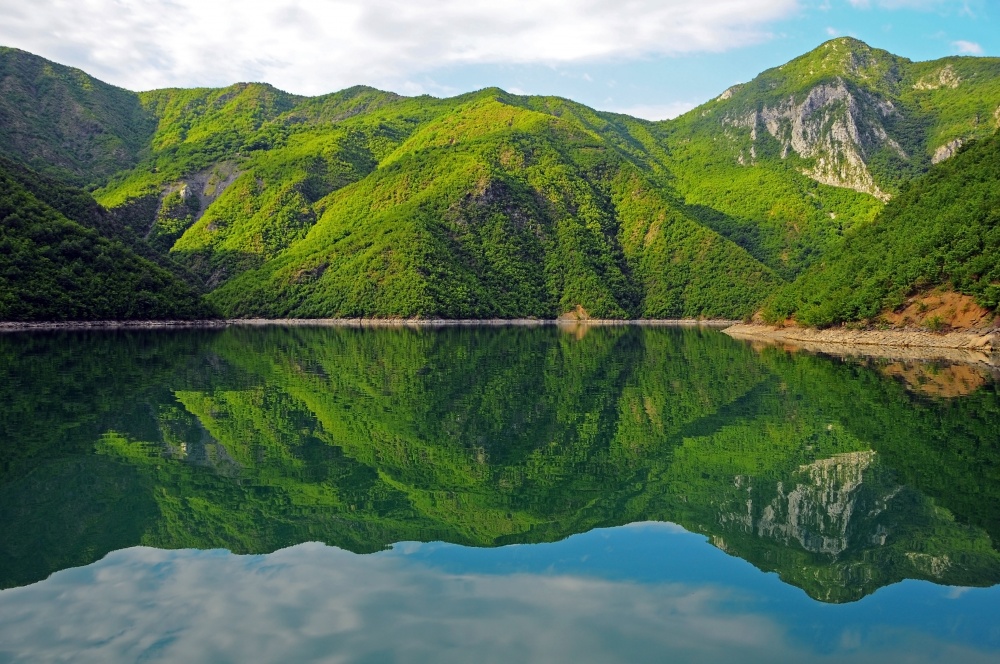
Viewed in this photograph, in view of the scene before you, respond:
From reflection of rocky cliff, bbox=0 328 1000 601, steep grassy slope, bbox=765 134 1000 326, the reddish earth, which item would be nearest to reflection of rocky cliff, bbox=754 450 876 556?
reflection of rocky cliff, bbox=0 328 1000 601

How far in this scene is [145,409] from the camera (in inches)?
1293

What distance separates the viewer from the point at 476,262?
195625 millimetres

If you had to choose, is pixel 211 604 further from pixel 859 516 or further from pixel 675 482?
pixel 859 516

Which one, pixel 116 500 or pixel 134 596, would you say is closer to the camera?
pixel 134 596

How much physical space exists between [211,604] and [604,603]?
6.51 metres

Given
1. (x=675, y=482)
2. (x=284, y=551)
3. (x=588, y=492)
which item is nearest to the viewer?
(x=284, y=551)

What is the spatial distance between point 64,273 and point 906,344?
11614cm

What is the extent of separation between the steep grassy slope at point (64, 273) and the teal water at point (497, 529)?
275ft

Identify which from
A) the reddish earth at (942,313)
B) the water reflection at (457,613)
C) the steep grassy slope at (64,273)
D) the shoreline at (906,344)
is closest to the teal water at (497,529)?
the water reflection at (457,613)

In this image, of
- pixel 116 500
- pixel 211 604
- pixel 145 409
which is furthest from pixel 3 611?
pixel 145 409

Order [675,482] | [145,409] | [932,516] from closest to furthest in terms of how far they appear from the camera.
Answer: [932,516]
[675,482]
[145,409]

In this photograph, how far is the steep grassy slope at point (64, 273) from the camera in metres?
106

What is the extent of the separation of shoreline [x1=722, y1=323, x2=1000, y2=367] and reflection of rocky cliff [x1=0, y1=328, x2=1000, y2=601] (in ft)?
89.3

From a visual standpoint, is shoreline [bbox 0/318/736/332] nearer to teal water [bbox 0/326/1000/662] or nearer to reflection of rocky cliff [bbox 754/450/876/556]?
Result: teal water [bbox 0/326/1000/662]
